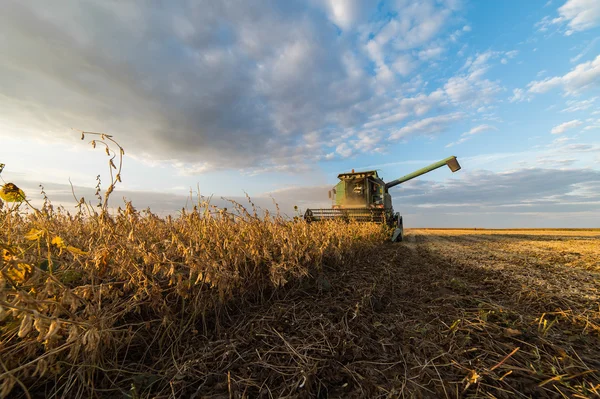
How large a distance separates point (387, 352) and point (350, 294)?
3.04 feet

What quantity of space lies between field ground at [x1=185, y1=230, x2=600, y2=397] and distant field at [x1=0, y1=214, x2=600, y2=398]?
0.01m

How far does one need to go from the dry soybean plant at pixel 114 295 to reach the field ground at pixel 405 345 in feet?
0.77

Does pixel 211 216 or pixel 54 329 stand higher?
pixel 211 216

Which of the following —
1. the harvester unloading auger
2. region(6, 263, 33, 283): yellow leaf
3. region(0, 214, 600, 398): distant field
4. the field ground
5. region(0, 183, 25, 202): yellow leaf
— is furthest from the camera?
the harvester unloading auger

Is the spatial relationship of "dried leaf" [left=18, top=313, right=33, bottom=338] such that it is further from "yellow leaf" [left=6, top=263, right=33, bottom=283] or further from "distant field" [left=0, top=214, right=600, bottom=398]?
"yellow leaf" [left=6, top=263, right=33, bottom=283]

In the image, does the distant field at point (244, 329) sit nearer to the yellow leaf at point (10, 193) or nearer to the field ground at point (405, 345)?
the field ground at point (405, 345)

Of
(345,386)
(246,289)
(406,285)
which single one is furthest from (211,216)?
(406,285)

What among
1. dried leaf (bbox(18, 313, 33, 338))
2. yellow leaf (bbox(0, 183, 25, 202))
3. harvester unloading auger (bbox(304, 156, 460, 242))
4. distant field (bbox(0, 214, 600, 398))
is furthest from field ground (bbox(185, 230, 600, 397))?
harvester unloading auger (bbox(304, 156, 460, 242))

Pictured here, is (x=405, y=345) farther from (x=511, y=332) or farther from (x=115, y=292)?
(x=115, y=292)

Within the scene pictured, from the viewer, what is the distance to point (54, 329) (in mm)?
909

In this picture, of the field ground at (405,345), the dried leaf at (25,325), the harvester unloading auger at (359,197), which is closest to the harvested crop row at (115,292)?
the dried leaf at (25,325)

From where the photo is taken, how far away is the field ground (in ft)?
4.33

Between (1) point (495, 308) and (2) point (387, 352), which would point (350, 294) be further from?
(1) point (495, 308)

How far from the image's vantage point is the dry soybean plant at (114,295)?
3.51 ft
